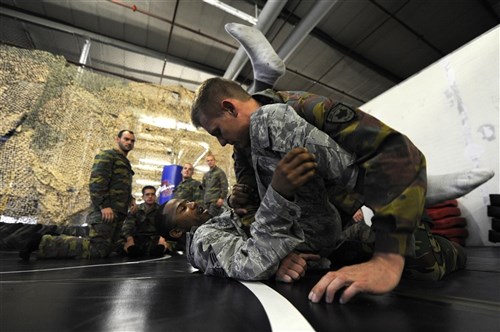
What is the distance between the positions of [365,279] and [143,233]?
9.47 feet

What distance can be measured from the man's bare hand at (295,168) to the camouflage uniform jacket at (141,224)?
8.81 feet

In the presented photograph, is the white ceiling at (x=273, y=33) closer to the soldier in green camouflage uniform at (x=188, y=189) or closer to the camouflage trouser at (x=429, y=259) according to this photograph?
the soldier in green camouflage uniform at (x=188, y=189)

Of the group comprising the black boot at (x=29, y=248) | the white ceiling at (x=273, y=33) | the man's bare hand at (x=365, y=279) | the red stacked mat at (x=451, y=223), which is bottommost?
the black boot at (x=29, y=248)

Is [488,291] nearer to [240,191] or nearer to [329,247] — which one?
[329,247]

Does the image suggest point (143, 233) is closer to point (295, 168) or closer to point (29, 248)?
point (29, 248)

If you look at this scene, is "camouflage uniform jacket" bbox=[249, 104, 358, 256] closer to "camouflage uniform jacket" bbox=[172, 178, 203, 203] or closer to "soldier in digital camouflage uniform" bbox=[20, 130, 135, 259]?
"soldier in digital camouflage uniform" bbox=[20, 130, 135, 259]

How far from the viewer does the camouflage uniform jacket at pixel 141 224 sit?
119 inches

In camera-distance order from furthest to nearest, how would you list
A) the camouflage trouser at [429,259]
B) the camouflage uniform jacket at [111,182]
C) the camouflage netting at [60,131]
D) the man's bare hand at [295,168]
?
the camouflage netting at [60,131], the camouflage uniform jacket at [111,182], the camouflage trouser at [429,259], the man's bare hand at [295,168]

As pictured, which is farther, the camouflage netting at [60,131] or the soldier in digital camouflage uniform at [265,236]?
the camouflage netting at [60,131]

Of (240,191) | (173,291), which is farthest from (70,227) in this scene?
(173,291)

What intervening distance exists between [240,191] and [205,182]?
279cm

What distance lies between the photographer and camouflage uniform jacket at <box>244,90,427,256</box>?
601mm

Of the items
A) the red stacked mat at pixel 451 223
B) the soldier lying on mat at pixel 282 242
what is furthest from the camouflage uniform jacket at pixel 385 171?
the red stacked mat at pixel 451 223

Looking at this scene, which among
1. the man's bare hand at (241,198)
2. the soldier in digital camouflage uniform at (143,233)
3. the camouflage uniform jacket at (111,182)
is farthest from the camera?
the soldier in digital camouflage uniform at (143,233)
